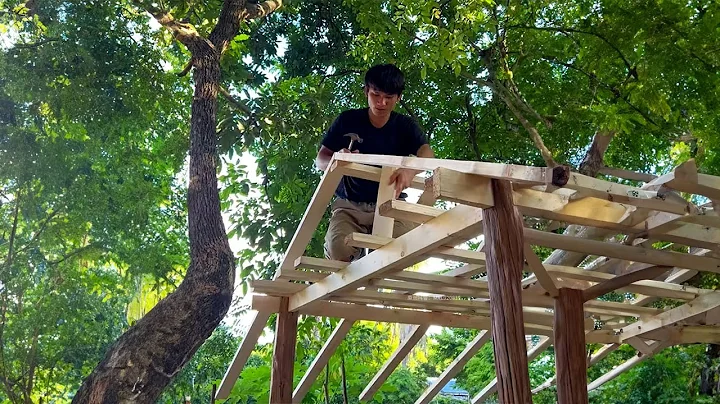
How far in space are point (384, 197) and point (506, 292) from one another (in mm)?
785

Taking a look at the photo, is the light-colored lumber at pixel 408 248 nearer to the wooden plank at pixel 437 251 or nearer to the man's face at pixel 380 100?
the wooden plank at pixel 437 251

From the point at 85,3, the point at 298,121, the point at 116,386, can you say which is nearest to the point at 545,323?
the point at 116,386

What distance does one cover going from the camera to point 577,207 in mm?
2049

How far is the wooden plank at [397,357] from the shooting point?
152 inches

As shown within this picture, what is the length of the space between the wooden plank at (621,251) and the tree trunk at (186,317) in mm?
2983

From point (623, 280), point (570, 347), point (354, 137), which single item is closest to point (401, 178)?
point (354, 137)

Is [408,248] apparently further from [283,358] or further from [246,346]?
[246,346]

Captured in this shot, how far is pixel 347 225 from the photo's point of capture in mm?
2934

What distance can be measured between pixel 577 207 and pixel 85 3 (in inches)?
230

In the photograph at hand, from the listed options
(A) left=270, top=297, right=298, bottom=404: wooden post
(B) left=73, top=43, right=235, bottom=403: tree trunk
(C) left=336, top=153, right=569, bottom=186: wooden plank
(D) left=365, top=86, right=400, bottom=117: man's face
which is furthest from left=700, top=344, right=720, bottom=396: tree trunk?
(C) left=336, top=153, right=569, bottom=186: wooden plank

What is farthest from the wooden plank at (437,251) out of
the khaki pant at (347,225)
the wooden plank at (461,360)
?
the wooden plank at (461,360)

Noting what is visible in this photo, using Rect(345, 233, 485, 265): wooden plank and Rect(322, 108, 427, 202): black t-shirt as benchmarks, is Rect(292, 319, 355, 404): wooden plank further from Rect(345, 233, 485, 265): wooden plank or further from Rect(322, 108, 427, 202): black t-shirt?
Rect(345, 233, 485, 265): wooden plank

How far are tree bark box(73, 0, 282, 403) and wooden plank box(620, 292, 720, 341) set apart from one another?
2.85 m

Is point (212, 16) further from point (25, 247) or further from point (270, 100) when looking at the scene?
point (25, 247)
